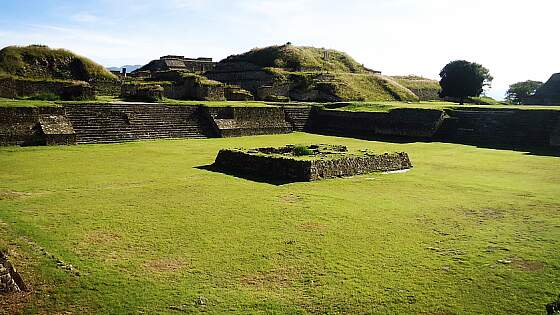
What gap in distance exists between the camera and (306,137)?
998 inches

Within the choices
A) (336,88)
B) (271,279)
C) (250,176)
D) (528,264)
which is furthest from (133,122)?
(336,88)

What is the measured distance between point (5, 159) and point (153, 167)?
4.81m

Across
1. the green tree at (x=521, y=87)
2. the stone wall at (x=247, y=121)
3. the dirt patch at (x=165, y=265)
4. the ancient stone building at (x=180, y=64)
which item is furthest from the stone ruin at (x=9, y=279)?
the green tree at (x=521, y=87)

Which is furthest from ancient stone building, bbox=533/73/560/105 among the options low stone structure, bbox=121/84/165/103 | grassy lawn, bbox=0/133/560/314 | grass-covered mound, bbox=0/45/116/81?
grass-covered mound, bbox=0/45/116/81

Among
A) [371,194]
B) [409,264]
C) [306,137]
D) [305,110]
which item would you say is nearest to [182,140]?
[306,137]

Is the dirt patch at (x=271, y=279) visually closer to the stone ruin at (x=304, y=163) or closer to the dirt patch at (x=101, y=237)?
the dirt patch at (x=101, y=237)

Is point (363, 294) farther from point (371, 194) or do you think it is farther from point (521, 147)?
point (521, 147)

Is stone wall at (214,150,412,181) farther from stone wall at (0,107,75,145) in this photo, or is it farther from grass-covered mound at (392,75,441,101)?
grass-covered mound at (392,75,441,101)

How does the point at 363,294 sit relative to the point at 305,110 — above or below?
below

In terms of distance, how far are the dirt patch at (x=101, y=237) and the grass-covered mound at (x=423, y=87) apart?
4321 cm

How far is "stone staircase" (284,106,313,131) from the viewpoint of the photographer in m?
28.9

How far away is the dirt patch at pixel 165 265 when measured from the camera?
21.8 ft

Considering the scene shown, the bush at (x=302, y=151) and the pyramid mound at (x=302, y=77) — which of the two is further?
the pyramid mound at (x=302, y=77)

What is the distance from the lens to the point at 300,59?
4522 cm
